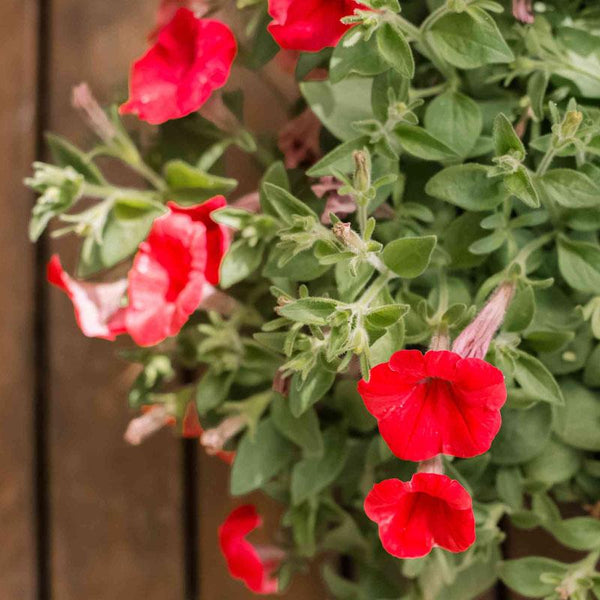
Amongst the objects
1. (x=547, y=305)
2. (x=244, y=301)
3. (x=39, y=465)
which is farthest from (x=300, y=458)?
(x=39, y=465)

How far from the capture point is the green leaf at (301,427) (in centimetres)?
65

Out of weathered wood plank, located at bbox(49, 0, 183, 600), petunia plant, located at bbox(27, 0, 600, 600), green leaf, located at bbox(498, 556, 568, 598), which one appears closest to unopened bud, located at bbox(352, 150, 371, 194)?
petunia plant, located at bbox(27, 0, 600, 600)

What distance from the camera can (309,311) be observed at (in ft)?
1.65

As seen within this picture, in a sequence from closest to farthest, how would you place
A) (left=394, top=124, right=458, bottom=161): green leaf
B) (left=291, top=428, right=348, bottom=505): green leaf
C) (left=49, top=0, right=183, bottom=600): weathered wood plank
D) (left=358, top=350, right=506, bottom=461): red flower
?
(left=358, top=350, right=506, bottom=461): red flower, (left=394, top=124, right=458, bottom=161): green leaf, (left=291, top=428, right=348, bottom=505): green leaf, (left=49, top=0, right=183, bottom=600): weathered wood plank

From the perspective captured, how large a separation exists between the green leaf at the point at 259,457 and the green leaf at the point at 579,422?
21 cm

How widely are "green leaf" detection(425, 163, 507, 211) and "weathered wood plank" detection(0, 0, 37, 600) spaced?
1.78ft

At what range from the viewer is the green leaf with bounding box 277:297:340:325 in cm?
49

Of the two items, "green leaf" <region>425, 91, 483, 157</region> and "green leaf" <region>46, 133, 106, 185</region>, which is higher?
"green leaf" <region>425, 91, 483, 157</region>

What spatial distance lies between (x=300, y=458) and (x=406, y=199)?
0.23 metres

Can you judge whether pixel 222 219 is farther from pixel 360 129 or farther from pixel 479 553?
pixel 479 553

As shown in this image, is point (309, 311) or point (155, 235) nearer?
point (309, 311)

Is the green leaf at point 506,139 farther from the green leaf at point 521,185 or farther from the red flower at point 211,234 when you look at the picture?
the red flower at point 211,234

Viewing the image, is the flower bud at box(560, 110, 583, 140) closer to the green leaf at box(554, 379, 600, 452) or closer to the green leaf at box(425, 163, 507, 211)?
the green leaf at box(425, 163, 507, 211)

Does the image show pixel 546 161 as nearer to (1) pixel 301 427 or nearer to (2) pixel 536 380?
(2) pixel 536 380
